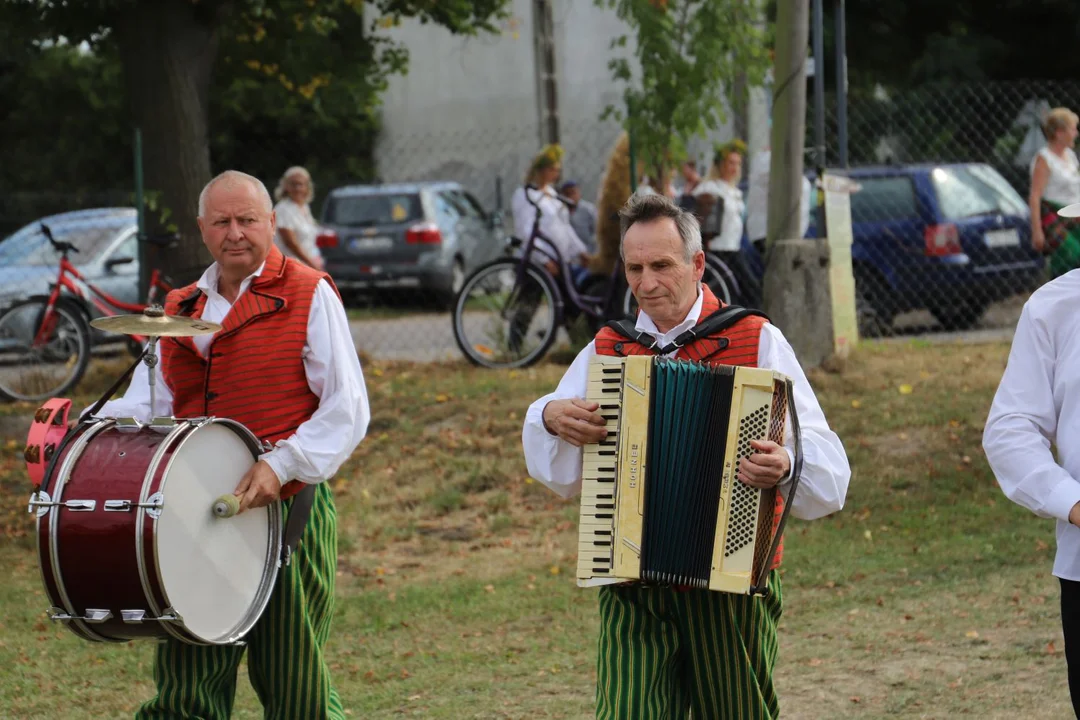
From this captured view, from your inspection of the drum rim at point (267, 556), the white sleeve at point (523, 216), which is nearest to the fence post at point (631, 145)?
the white sleeve at point (523, 216)

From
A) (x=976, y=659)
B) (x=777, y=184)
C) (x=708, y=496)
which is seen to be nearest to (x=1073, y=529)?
(x=708, y=496)

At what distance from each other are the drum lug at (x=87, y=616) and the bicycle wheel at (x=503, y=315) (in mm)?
7194

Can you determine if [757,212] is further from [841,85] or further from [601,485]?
[601,485]

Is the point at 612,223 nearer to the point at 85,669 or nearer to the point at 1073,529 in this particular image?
the point at 85,669

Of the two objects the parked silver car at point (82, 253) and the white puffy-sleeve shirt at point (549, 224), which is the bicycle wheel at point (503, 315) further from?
the parked silver car at point (82, 253)

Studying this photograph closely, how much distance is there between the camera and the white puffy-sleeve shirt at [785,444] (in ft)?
12.7

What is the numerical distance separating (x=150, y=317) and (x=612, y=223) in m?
7.45

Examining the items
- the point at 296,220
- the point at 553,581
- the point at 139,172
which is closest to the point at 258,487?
the point at 553,581

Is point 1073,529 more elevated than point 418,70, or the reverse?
point 418,70

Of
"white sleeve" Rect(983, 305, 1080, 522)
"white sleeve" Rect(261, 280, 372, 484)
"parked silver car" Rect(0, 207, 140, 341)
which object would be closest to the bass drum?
"white sleeve" Rect(261, 280, 372, 484)

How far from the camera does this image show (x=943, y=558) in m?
7.81

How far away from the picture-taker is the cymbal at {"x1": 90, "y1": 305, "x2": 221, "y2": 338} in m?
4.17

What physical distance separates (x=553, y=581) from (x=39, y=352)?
5257mm

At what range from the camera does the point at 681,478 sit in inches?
150
